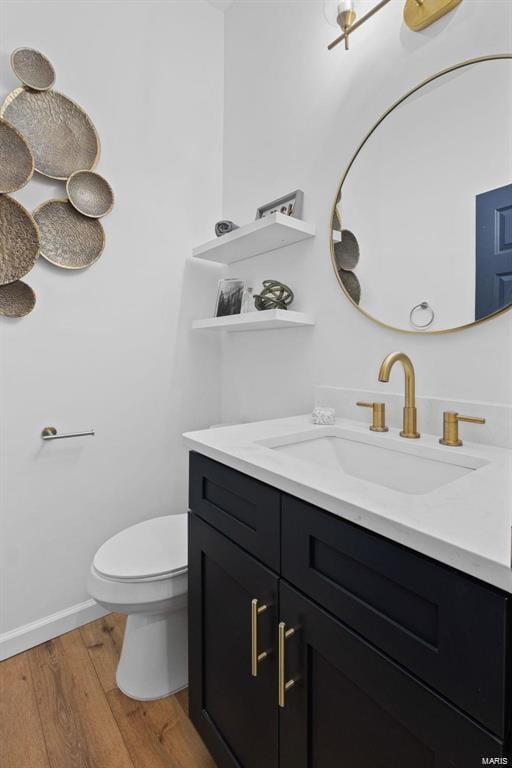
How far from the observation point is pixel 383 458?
1086 millimetres

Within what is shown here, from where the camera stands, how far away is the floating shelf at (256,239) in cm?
146

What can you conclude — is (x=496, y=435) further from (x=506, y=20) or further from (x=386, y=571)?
(x=506, y=20)

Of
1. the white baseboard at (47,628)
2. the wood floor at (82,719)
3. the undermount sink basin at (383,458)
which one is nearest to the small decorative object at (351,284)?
the undermount sink basin at (383,458)

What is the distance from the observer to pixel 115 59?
1695 mm

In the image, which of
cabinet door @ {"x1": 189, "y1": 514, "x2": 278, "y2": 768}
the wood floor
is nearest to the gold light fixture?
cabinet door @ {"x1": 189, "y1": 514, "x2": 278, "y2": 768}

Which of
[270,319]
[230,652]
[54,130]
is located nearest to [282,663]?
[230,652]

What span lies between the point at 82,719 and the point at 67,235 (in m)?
1.75

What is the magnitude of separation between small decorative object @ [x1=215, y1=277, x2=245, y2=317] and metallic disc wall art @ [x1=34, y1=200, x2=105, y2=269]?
0.57 meters

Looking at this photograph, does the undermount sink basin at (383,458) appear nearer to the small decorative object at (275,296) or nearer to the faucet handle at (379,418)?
the faucet handle at (379,418)

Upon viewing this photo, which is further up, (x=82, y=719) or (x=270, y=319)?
(x=270, y=319)

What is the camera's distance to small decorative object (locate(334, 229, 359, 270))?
4.41 feet

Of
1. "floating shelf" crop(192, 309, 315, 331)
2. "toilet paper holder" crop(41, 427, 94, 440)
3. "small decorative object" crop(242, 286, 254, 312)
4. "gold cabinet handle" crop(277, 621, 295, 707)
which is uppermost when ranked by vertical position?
"small decorative object" crop(242, 286, 254, 312)

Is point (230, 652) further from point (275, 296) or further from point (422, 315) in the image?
point (275, 296)

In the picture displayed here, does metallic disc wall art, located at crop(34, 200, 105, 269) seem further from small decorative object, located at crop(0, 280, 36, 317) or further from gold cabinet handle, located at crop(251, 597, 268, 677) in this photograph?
gold cabinet handle, located at crop(251, 597, 268, 677)
